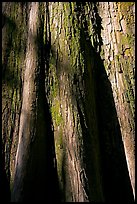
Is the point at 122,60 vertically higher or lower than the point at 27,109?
higher

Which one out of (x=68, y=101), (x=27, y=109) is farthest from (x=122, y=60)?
(x=27, y=109)

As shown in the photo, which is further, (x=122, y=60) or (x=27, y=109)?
(x=122, y=60)

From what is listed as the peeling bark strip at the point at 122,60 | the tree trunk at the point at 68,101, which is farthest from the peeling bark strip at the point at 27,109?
the peeling bark strip at the point at 122,60

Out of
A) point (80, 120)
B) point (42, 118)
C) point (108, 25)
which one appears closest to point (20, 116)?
point (42, 118)

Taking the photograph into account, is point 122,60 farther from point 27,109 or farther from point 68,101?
point 27,109

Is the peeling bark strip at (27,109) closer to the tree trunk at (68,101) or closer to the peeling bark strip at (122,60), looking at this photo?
the tree trunk at (68,101)

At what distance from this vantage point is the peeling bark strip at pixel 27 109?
2727mm

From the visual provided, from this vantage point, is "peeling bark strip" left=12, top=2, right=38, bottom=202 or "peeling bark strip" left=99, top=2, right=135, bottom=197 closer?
"peeling bark strip" left=12, top=2, right=38, bottom=202

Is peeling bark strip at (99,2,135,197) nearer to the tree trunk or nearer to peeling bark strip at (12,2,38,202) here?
the tree trunk

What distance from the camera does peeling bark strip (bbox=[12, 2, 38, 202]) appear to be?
2.73 metres

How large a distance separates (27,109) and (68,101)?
29cm

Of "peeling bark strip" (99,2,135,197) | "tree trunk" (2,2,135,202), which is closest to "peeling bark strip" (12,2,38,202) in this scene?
"tree trunk" (2,2,135,202)

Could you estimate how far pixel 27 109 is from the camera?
2.86 m

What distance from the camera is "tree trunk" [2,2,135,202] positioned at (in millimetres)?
2742
